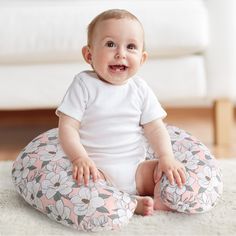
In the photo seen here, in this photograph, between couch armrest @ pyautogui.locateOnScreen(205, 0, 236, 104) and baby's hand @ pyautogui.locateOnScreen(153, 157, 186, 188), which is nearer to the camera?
baby's hand @ pyautogui.locateOnScreen(153, 157, 186, 188)

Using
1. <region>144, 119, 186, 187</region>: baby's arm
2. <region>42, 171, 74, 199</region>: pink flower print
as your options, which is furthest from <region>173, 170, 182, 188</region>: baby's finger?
<region>42, 171, 74, 199</region>: pink flower print

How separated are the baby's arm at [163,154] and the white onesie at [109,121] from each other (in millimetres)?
23

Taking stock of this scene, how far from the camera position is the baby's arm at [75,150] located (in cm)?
123

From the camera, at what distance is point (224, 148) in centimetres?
197

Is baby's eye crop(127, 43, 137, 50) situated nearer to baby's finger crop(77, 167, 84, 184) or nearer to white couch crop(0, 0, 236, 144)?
baby's finger crop(77, 167, 84, 184)

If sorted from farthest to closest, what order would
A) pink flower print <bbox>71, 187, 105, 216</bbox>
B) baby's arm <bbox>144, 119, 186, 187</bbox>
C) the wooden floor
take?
the wooden floor
baby's arm <bbox>144, 119, 186, 187</bbox>
pink flower print <bbox>71, 187, 105, 216</bbox>

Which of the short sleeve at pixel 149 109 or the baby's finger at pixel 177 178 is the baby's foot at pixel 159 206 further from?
the short sleeve at pixel 149 109

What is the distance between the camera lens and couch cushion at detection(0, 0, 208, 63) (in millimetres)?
1817

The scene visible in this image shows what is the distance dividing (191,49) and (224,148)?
1.18 feet

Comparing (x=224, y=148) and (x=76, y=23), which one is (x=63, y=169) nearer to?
(x=76, y=23)

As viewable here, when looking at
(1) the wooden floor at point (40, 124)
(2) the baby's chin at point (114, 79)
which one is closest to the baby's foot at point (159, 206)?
(2) the baby's chin at point (114, 79)

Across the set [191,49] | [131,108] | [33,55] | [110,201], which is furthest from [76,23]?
[110,201]

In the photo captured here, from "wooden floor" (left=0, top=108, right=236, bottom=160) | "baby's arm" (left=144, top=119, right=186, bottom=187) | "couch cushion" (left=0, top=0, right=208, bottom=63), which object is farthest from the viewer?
"wooden floor" (left=0, top=108, right=236, bottom=160)

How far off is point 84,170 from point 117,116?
18 cm
